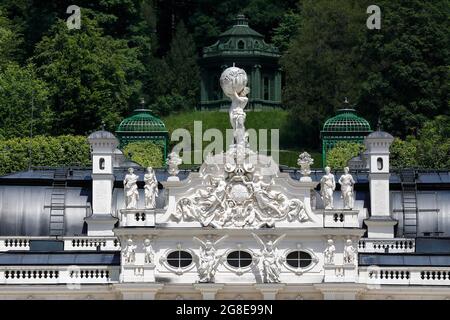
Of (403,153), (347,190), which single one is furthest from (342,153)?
(347,190)

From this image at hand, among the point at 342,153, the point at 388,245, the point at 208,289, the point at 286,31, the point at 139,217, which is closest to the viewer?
the point at 208,289

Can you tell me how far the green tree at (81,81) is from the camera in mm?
169000

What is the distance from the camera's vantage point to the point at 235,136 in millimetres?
119062

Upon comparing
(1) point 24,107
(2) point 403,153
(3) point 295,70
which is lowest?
(2) point 403,153

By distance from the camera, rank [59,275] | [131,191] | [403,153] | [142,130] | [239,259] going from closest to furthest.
A: 1. [59,275]
2. [239,259]
3. [131,191]
4. [403,153]
5. [142,130]

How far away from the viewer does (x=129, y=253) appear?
117 m

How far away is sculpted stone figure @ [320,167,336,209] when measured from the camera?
11725 centimetres

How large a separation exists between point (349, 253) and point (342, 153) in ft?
149

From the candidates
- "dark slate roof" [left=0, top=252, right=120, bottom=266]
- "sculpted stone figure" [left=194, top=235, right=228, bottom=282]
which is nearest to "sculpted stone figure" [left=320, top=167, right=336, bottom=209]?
"sculpted stone figure" [left=194, top=235, right=228, bottom=282]

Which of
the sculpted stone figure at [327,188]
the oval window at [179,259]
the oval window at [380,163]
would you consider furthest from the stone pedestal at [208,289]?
the oval window at [380,163]

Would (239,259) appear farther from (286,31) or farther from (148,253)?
(286,31)

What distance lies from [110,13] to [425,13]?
22.5 meters

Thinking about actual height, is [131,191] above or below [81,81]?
below
